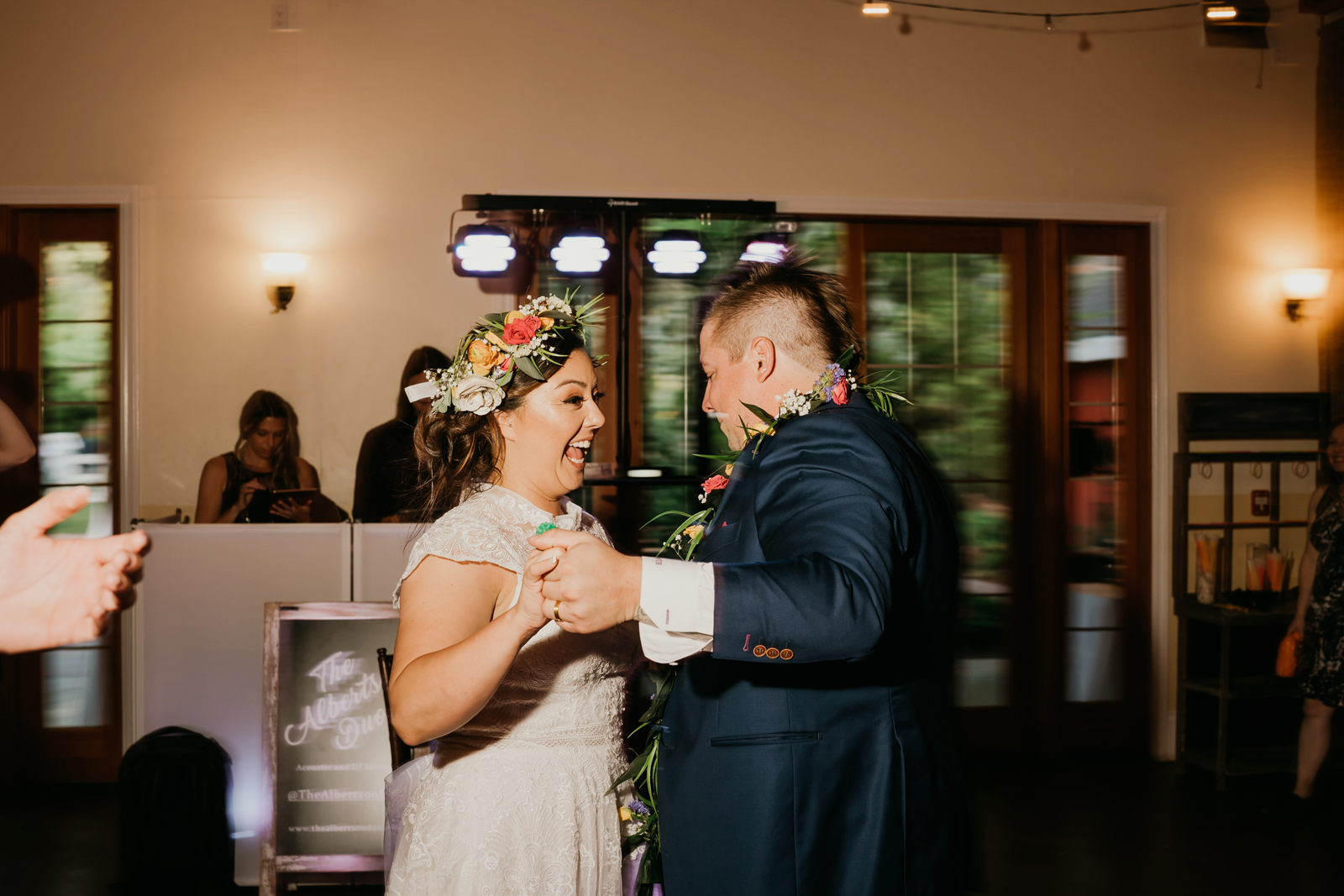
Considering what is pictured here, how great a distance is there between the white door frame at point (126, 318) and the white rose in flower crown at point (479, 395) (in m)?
3.46

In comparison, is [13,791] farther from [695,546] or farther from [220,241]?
[695,546]

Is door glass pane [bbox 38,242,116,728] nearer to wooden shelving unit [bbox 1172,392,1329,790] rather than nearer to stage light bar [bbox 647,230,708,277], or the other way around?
stage light bar [bbox 647,230,708,277]

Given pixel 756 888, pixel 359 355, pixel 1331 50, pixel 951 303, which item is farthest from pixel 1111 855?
pixel 1331 50

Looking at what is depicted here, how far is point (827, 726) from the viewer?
1.35m

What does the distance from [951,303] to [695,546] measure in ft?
12.6

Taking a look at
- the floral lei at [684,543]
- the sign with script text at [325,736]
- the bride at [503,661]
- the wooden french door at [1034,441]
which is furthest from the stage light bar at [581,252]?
the floral lei at [684,543]

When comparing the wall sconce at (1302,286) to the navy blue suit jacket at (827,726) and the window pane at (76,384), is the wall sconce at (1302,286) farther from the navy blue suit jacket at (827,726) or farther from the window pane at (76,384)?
the window pane at (76,384)

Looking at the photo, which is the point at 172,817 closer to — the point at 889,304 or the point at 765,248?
the point at 765,248

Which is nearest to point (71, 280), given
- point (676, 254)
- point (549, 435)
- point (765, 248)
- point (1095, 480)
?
Result: point (676, 254)

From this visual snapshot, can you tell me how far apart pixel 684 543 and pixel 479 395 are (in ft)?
1.63

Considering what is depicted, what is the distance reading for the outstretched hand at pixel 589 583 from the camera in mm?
1126

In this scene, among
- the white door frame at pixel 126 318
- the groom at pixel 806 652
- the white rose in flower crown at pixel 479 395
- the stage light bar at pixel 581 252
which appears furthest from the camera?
the white door frame at pixel 126 318

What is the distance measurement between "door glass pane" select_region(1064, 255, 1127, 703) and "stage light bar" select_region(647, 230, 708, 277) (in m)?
2.11

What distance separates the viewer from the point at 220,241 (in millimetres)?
4555
